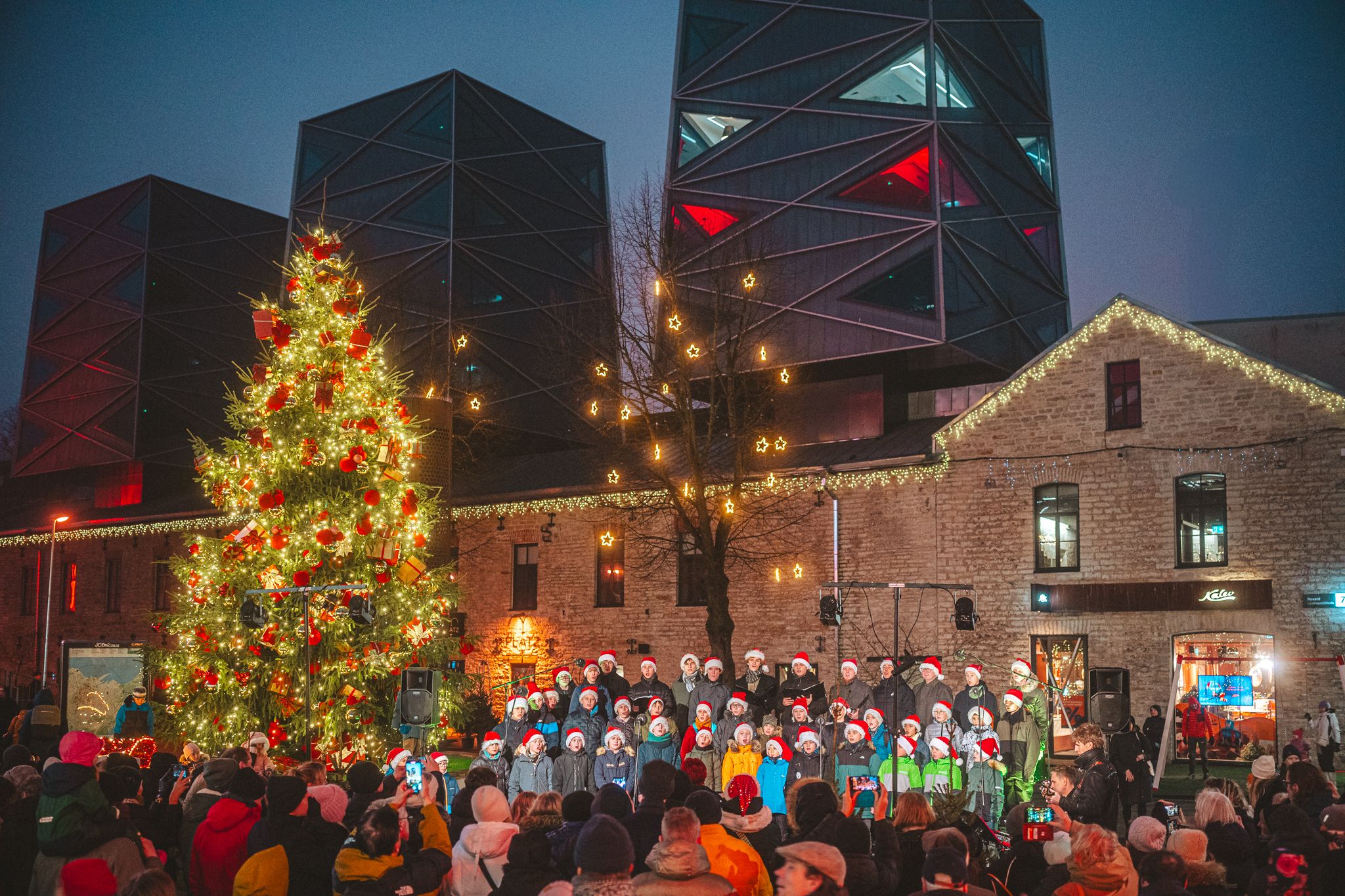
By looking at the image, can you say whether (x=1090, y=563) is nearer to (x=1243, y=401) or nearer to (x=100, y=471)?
(x=1243, y=401)

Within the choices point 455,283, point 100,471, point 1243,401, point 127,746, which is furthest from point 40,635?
point 1243,401

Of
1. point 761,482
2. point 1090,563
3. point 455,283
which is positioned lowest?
point 1090,563

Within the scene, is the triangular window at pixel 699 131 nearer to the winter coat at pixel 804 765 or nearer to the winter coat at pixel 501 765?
the winter coat at pixel 501 765

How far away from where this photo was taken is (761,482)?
27.9 m

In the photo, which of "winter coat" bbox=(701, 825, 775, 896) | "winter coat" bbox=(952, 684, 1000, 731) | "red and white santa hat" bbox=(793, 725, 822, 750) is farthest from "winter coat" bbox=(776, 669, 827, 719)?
"winter coat" bbox=(701, 825, 775, 896)

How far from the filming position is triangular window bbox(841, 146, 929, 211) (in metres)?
29.2

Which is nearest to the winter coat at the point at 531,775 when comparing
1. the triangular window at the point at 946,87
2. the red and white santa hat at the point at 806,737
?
the red and white santa hat at the point at 806,737

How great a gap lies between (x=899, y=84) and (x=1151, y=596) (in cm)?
1479

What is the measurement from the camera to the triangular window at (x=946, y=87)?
94.9 feet

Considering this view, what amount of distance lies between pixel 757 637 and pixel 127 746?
1448 centimetres

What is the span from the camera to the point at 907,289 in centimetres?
2870

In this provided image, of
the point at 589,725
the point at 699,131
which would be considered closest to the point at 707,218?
the point at 699,131

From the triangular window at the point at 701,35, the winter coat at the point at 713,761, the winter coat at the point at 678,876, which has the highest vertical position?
the triangular window at the point at 701,35

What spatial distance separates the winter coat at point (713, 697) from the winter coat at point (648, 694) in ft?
0.93
